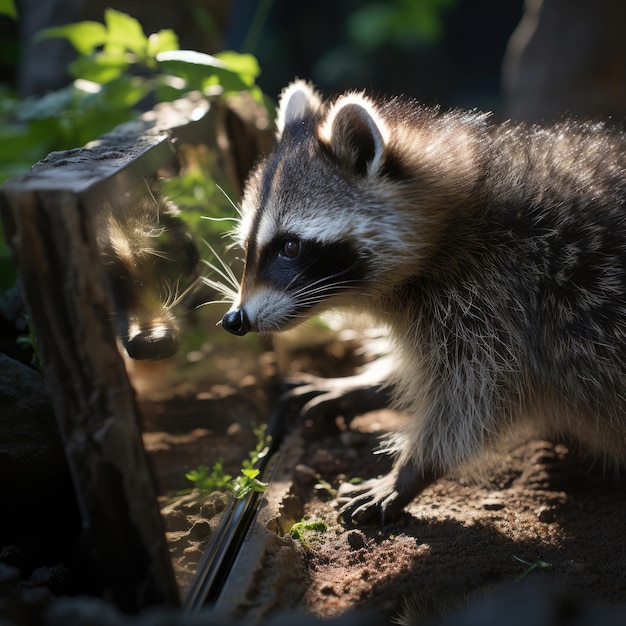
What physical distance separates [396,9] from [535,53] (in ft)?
11.8

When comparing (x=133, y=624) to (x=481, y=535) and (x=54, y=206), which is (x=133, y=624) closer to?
(x=54, y=206)

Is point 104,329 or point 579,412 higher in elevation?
point 104,329

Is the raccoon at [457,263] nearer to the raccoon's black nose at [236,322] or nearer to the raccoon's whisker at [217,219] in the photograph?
the raccoon's black nose at [236,322]

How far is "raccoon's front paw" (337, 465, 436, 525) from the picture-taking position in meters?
2.70

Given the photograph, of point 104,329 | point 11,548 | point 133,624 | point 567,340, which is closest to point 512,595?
point 133,624

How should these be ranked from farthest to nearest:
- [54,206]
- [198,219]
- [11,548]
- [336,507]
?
[198,219] → [336,507] → [11,548] → [54,206]

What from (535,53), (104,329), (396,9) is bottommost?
(104,329)

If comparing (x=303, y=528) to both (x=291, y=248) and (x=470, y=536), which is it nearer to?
(x=470, y=536)

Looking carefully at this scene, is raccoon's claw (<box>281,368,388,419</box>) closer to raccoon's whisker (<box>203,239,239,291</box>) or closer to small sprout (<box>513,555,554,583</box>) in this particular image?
raccoon's whisker (<box>203,239,239,291</box>)

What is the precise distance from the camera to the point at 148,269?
8.04ft

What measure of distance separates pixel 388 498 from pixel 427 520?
0.18 m

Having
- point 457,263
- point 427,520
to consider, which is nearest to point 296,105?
point 457,263

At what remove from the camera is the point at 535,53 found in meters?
6.07

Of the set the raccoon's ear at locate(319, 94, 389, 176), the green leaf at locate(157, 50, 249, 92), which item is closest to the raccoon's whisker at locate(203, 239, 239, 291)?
the raccoon's ear at locate(319, 94, 389, 176)
